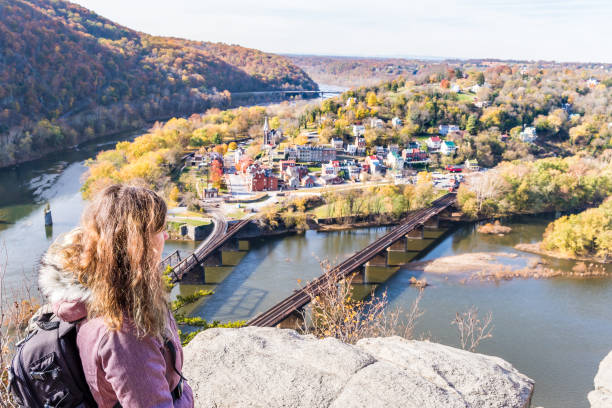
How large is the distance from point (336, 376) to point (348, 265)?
491 inches

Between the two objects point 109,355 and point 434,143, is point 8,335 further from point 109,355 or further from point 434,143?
point 434,143

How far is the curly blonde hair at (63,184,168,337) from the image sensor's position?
4.17 feet

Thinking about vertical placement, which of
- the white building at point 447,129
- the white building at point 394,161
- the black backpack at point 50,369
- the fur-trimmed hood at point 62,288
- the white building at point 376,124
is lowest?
the white building at point 394,161

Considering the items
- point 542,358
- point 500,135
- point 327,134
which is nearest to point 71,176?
point 327,134

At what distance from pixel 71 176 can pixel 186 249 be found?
39.2 feet

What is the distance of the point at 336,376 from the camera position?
274cm

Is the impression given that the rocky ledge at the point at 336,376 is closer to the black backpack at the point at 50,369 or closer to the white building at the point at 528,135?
the black backpack at the point at 50,369

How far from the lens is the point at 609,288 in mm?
14883

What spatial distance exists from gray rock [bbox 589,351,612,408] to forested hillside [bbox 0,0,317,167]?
30.0 meters

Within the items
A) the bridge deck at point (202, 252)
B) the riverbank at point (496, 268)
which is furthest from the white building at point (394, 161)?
the bridge deck at point (202, 252)

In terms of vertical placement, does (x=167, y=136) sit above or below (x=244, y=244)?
above

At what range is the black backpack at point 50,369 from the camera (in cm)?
125

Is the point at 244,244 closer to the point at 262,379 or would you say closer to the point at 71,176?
the point at 71,176

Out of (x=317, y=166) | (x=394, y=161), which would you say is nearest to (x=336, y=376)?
(x=317, y=166)
